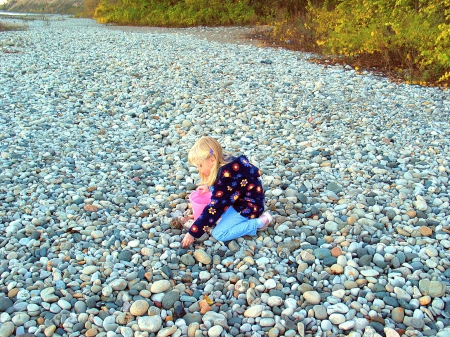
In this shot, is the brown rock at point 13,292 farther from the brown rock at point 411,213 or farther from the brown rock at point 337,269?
the brown rock at point 411,213

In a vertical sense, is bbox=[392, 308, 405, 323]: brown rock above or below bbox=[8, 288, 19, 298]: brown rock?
below

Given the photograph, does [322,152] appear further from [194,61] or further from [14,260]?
[194,61]

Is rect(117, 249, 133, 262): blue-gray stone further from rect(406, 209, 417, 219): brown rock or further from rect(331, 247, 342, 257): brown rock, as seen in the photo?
rect(406, 209, 417, 219): brown rock

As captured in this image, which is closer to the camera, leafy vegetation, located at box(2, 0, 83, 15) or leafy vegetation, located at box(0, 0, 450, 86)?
leafy vegetation, located at box(0, 0, 450, 86)

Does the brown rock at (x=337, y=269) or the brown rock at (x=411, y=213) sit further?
the brown rock at (x=411, y=213)

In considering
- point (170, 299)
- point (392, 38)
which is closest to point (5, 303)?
point (170, 299)

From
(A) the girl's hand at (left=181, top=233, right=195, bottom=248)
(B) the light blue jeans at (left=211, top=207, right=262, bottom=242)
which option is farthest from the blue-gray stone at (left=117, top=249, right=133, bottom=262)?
(B) the light blue jeans at (left=211, top=207, right=262, bottom=242)

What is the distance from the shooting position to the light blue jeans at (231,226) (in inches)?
136

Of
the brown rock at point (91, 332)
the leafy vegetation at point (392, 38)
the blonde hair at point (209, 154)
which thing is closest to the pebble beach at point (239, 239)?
the brown rock at point (91, 332)

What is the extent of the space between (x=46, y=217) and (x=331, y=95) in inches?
213

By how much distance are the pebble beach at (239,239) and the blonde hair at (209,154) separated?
636 millimetres

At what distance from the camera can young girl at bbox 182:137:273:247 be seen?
129 inches

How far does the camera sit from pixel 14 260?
319 cm

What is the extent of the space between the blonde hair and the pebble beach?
64 centimetres
